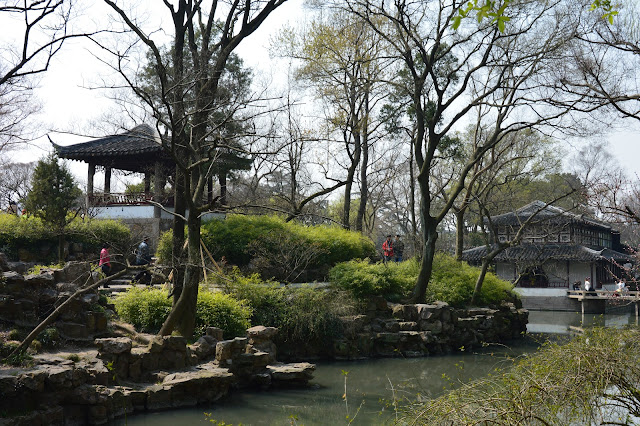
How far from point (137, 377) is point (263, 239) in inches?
285

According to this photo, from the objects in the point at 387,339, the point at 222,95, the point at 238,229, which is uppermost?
the point at 222,95

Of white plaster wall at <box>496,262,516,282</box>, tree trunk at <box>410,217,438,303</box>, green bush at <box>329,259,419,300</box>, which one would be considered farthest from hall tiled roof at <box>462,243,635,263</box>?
green bush at <box>329,259,419,300</box>

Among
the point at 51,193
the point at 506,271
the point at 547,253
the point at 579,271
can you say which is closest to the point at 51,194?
the point at 51,193

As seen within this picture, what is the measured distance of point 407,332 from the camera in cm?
1462

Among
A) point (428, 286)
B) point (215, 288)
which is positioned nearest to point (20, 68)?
point (215, 288)

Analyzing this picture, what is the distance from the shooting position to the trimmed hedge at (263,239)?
15844mm

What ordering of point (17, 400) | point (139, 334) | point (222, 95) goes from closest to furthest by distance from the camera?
1. point (17, 400)
2. point (139, 334)
3. point (222, 95)

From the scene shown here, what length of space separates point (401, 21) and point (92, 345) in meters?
10.2

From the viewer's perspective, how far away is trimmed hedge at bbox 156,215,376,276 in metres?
15.8

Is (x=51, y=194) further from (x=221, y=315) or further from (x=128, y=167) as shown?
(x=221, y=315)

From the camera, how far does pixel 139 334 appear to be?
34.3 feet

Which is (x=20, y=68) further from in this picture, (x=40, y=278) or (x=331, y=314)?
(x=331, y=314)

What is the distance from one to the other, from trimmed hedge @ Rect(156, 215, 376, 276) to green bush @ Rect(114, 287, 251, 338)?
3578 mm

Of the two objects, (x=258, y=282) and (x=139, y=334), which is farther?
(x=258, y=282)
